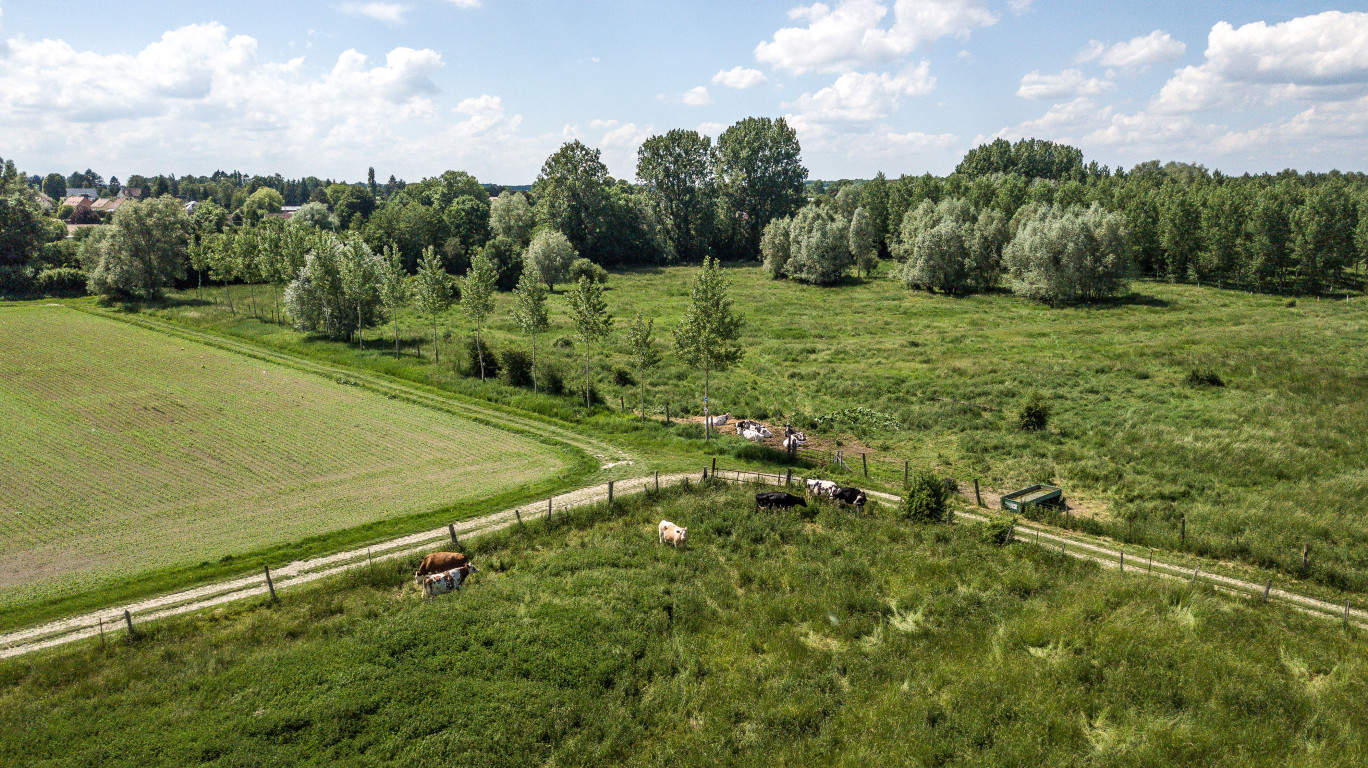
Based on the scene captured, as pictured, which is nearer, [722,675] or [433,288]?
[722,675]

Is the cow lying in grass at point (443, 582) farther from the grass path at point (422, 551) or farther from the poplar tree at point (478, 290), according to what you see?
the poplar tree at point (478, 290)

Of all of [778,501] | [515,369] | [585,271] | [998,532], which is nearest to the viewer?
[998,532]

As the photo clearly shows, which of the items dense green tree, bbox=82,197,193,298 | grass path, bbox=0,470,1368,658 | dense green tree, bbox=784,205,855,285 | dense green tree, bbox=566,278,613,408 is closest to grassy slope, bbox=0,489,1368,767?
grass path, bbox=0,470,1368,658

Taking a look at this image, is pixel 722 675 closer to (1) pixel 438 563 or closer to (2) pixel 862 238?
(1) pixel 438 563

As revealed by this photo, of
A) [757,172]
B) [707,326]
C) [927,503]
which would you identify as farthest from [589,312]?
[757,172]

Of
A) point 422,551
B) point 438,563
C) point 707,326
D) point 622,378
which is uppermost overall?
point 707,326

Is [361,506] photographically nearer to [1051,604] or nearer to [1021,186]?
[1051,604]

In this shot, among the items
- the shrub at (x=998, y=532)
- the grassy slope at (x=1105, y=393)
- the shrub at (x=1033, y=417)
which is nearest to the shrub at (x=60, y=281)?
the grassy slope at (x=1105, y=393)

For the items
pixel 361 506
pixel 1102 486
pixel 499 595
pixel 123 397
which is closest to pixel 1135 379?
pixel 1102 486
